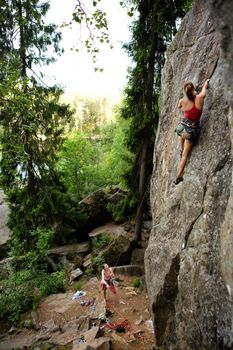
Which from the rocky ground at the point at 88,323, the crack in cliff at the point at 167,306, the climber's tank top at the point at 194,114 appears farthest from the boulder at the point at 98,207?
the climber's tank top at the point at 194,114

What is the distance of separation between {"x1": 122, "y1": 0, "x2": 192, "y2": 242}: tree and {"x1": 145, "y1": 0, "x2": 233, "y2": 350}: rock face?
4.71 metres

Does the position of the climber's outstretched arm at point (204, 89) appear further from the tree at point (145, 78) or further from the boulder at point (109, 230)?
the boulder at point (109, 230)

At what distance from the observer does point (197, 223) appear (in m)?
6.92

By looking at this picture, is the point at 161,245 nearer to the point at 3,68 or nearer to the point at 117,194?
the point at 3,68

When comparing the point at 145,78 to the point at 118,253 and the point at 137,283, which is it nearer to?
the point at 118,253

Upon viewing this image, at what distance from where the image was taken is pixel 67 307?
562 inches

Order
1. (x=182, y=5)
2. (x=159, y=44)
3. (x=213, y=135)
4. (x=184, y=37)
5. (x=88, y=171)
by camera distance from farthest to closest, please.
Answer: (x=88, y=171) < (x=159, y=44) < (x=182, y=5) < (x=184, y=37) < (x=213, y=135)

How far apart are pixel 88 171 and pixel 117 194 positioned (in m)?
6.54

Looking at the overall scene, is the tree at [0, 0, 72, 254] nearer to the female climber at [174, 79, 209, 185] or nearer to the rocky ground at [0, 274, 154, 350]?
the rocky ground at [0, 274, 154, 350]

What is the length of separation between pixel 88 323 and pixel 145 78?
10895 millimetres

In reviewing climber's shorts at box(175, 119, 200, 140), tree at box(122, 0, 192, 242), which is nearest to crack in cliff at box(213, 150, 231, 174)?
climber's shorts at box(175, 119, 200, 140)

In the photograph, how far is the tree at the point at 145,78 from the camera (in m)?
14.7

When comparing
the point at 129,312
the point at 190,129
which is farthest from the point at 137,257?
the point at 190,129

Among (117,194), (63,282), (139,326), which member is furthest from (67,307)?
(117,194)
